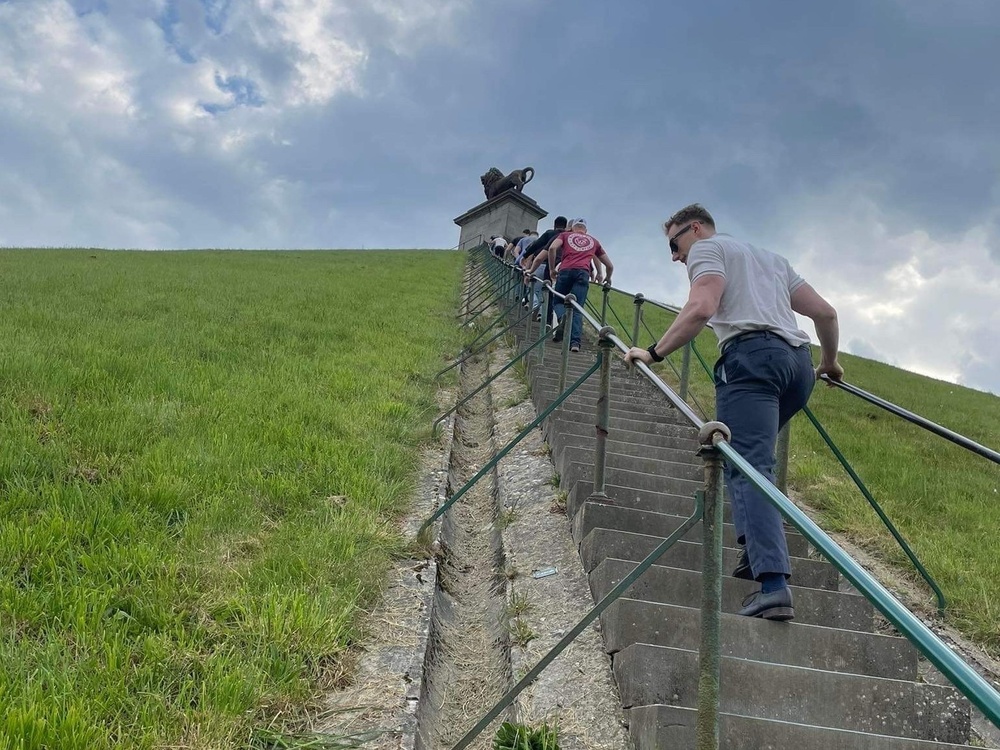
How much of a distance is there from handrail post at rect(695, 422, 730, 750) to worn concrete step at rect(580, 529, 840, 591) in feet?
4.81

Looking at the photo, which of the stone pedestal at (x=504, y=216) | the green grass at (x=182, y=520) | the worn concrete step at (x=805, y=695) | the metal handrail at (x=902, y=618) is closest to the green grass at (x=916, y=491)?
the worn concrete step at (x=805, y=695)

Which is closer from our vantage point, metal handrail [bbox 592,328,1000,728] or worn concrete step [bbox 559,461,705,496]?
metal handrail [bbox 592,328,1000,728]

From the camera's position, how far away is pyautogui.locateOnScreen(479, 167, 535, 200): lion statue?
3375 cm

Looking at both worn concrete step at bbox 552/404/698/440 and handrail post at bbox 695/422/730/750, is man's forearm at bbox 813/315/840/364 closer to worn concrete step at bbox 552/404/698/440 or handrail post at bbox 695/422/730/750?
handrail post at bbox 695/422/730/750

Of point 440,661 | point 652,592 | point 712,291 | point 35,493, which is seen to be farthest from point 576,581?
point 35,493

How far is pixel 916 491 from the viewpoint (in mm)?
5426

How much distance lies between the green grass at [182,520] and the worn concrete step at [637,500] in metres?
1.06

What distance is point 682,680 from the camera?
2.50m

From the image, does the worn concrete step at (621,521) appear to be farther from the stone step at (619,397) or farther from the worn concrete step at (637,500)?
the stone step at (619,397)

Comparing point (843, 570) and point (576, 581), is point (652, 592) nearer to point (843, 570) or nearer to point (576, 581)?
point (576, 581)

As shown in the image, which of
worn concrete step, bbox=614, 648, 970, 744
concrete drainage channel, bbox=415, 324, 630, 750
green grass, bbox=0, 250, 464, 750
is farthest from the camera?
concrete drainage channel, bbox=415, 324, 630, 750

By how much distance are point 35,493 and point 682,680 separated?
9.61ft

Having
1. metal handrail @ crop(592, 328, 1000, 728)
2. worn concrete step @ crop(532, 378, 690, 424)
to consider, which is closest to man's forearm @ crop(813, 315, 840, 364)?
metal handrail @ crop(592, 328, 1000, 728)

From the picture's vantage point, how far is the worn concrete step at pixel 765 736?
2.10 m
